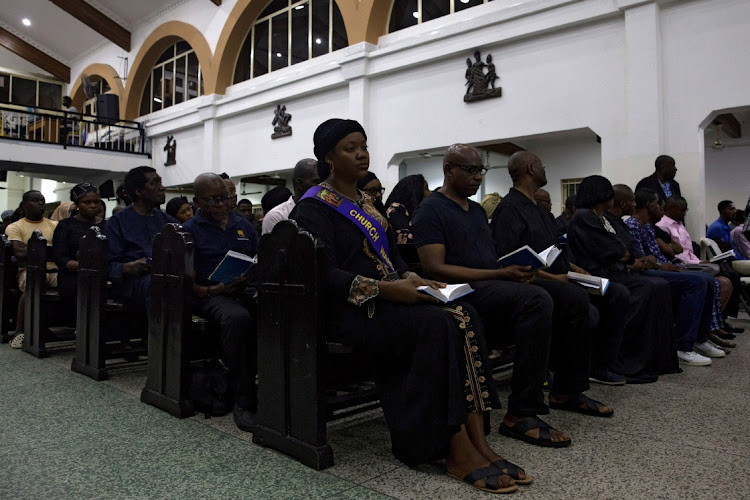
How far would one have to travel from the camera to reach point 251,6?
11992 millimetres

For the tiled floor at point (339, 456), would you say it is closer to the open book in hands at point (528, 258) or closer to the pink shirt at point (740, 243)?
the open book in hands at point (528, 258)

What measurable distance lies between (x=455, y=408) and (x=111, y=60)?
57.9ft

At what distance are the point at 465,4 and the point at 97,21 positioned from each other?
444 inches

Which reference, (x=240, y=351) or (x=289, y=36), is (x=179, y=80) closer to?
(x=289, y=36)

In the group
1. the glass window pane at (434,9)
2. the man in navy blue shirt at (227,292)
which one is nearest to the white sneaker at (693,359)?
the man in navy blue shirt at (227,292)

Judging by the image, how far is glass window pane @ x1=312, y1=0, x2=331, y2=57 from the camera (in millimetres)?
10859

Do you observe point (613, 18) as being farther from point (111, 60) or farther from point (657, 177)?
point (111, 60)

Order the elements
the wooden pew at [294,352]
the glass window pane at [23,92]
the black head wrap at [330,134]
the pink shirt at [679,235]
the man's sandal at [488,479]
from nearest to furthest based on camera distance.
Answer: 1. the man's sandal at [488,479]
2. the wooden pew at [294,352]
3. the black head wrap at [330,134]
4. the pink shirt at [679,235]
5. the glass window pane at [23,92]

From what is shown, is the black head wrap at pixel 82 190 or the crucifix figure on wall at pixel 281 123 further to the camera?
the crucifix figure on wall at pixel 281 123

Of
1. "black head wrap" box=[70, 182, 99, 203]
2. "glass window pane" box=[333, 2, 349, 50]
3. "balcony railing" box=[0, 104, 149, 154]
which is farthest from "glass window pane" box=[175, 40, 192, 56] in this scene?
"black head wrap" box=[70, 182, 99, 203]

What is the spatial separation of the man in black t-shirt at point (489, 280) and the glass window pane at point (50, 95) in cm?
2043

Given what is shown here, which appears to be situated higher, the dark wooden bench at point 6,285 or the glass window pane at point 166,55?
the glass window pane at point 166,55

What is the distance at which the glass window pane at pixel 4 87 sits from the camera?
18.7 m

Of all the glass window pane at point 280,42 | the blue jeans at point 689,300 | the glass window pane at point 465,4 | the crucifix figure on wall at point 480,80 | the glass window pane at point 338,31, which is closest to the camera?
the blue jeans at point 689,300
